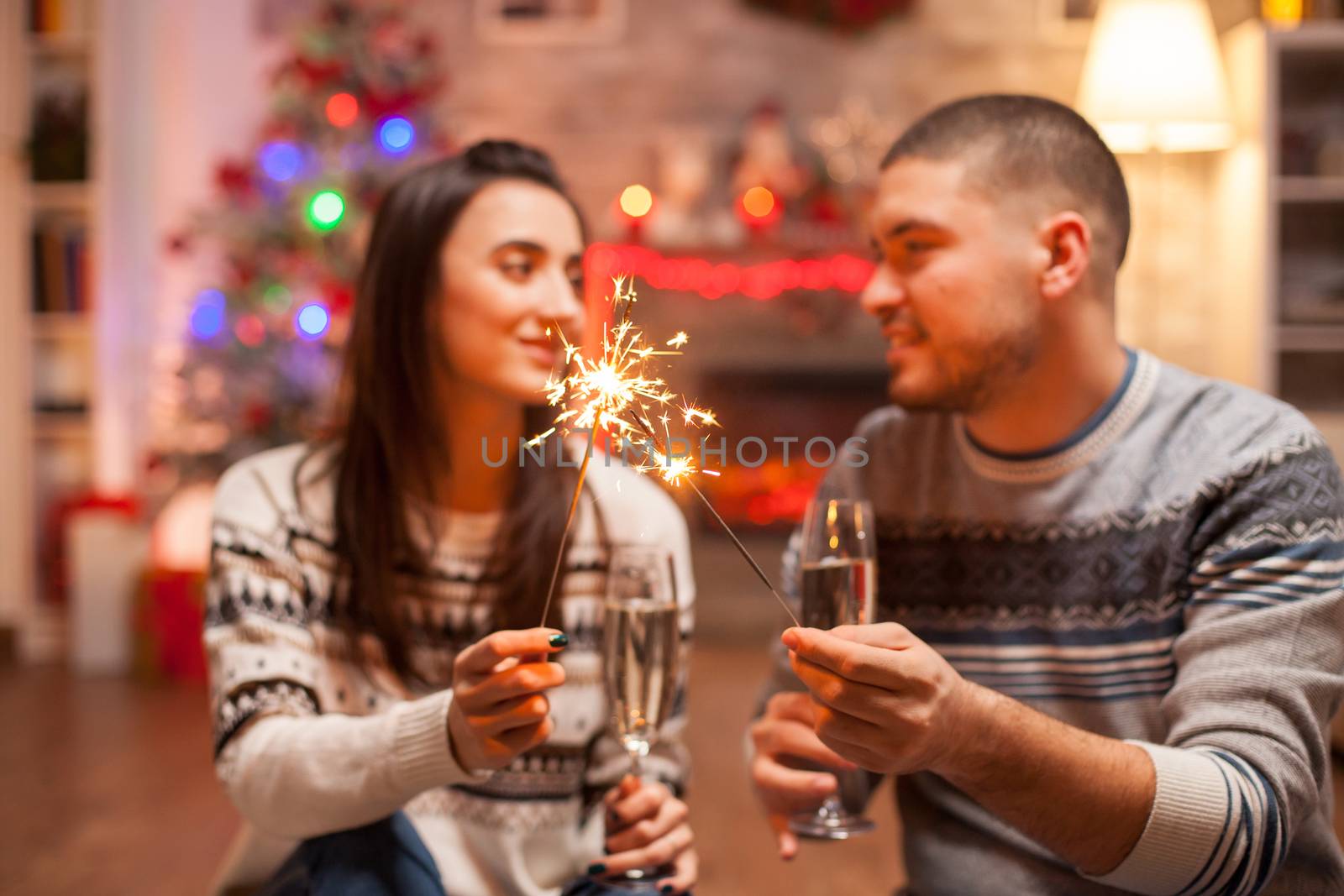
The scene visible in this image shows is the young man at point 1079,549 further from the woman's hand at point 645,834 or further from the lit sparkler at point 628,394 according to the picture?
the lit sparkler at point 628,394

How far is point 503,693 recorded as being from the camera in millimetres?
800

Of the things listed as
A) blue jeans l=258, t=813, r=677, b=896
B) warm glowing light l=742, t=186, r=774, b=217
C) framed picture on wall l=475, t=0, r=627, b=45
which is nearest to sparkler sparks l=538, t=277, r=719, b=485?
blue jeans l=258, t=813, r=677, b=896

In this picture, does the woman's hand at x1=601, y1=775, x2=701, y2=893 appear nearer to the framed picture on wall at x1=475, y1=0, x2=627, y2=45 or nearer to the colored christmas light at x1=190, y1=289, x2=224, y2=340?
the colored christmas light at x1=190, y1=289, x2=224, y2=340

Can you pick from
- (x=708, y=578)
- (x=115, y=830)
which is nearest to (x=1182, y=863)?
(x=115, y=830)

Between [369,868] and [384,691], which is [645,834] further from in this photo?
[384,691]

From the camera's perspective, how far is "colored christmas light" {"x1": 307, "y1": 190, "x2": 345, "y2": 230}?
3.86 m

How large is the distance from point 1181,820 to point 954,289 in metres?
0.50

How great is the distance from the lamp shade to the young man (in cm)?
293

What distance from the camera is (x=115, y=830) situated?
2.49 metres

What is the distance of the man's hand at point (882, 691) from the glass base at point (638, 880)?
0.30 m

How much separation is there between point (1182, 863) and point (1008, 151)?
0.64 m

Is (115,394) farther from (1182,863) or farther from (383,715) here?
(1182,863)

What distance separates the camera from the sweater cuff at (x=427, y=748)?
0.93 m

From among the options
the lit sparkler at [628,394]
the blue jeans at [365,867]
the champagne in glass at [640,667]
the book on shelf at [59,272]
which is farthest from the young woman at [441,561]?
the book on shelf at [59,272]
